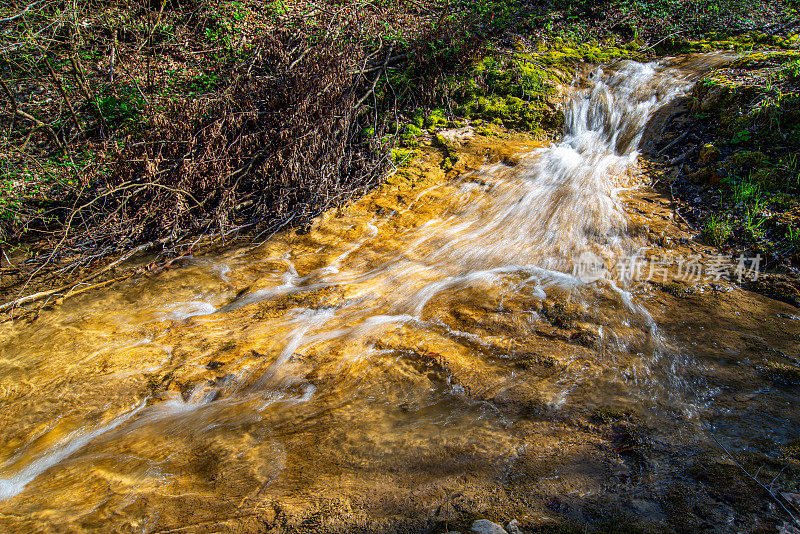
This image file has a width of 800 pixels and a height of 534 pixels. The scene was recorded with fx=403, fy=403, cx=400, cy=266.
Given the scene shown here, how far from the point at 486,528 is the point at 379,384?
4.76 ft

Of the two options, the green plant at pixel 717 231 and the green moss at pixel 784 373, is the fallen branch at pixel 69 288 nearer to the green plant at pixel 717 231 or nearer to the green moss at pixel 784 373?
the green moss at pixel 784 373

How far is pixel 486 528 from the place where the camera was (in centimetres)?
172

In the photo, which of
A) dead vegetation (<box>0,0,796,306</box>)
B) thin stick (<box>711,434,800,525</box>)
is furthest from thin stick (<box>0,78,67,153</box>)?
thin stick (<box>711,434,800,525</box>)

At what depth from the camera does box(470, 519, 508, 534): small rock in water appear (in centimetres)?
A: 170

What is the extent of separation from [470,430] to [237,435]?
1514mm

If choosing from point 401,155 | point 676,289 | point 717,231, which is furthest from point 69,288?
point 717,231

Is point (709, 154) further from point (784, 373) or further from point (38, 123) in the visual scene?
point (38, 123)

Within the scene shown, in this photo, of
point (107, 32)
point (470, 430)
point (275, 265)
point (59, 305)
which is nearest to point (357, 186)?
point (275, 265)

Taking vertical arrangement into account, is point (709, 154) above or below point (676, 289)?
above

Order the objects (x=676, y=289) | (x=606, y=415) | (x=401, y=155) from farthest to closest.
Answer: (x=401, y=155)
(x=676, y=289)
(x=606, y=415)

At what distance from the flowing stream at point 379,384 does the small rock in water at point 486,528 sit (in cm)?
14

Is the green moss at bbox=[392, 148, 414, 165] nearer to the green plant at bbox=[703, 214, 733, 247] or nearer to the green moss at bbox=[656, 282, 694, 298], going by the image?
the green moss at bbox=[656, 282, 694, 298]

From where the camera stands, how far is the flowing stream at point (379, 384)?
6.98ft

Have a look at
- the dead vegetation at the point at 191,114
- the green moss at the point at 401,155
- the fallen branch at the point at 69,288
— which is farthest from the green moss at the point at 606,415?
the fallen branch at the point at 69,288
